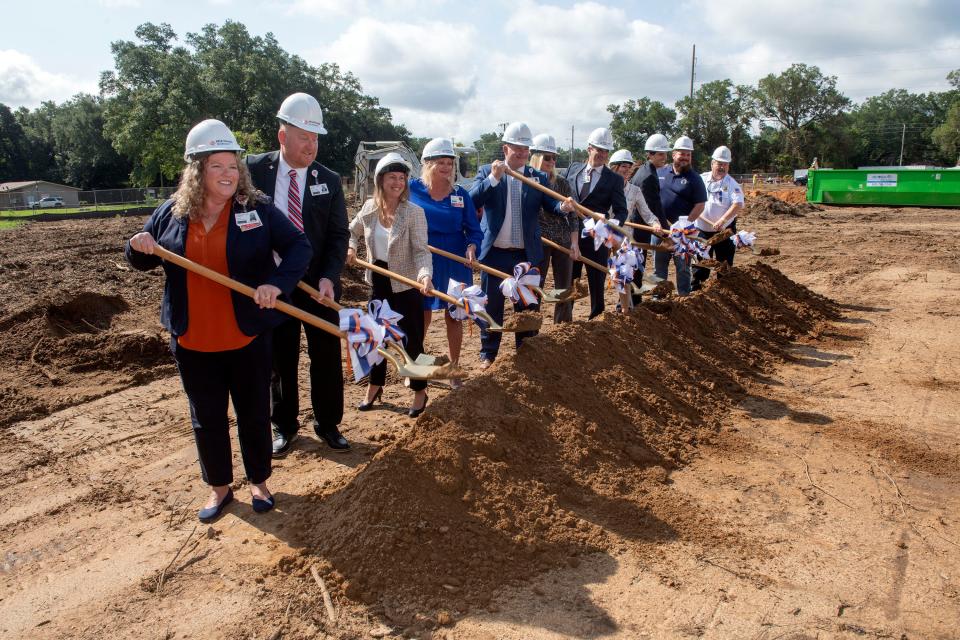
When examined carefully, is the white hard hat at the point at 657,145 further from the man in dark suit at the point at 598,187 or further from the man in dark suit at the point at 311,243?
the man in dark suit at the point at 311,243

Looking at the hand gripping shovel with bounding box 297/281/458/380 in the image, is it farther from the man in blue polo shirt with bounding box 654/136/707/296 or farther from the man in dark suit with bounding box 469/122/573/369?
the man in blue polo shirt with bounding box 654/136/707/296

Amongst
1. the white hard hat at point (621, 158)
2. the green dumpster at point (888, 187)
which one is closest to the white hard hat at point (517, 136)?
the white hard hat at point (621, 158)

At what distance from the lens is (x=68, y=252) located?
13.0 metres

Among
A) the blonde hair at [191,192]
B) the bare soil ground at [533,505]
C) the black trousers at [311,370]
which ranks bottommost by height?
the bare soil ground at [533,505]

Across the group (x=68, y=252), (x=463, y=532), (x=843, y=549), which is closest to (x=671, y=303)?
(x=843, y=549)

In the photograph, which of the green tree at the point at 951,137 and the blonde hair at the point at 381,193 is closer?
the blonde hair at the point at 381,193

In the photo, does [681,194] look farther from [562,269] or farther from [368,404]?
[368,404]

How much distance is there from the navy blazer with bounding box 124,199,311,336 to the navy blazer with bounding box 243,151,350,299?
0.65 m

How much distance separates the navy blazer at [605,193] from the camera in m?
6.21

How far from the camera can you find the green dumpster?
2258 cm

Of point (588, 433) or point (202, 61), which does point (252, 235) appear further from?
point (202, 61)

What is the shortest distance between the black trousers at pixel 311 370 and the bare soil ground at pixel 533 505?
27cm

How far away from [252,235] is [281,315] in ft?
1.39

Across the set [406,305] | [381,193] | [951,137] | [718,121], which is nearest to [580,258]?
[406,305]
